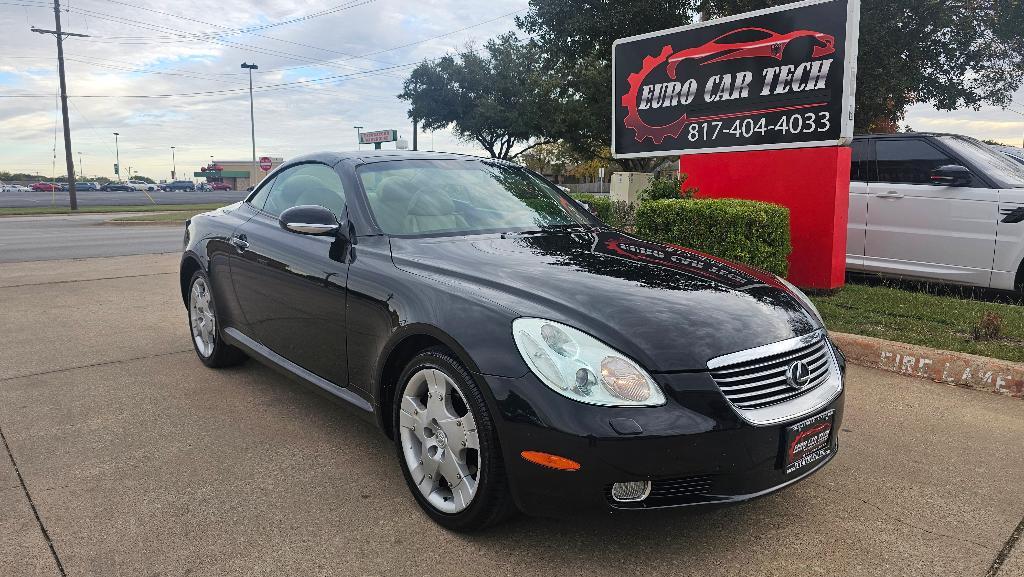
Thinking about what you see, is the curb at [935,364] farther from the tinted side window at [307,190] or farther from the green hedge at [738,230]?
the tinted side window at [307,190]

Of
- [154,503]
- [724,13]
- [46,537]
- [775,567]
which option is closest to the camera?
[775,567]

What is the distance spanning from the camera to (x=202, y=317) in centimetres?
513

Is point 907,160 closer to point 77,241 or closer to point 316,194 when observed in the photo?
point 316,194

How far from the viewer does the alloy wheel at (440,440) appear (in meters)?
2.67

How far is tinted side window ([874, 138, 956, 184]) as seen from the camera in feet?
23.9

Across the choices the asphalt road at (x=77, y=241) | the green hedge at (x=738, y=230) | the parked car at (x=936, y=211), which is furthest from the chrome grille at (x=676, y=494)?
the asphalt road at (x=77, y=241)

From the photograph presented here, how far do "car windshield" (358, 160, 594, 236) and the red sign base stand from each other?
3.75 m

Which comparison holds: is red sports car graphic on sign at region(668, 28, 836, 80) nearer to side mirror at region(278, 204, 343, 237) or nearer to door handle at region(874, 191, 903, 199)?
door handle at region(874, 191, 903, 199)

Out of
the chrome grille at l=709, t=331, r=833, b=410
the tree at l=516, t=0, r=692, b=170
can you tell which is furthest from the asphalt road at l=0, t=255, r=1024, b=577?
the tree at l=516, t=0, r=692, b=170

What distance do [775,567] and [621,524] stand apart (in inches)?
22.4

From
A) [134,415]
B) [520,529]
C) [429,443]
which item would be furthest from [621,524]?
[134,415]

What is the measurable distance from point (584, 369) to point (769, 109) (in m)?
5.90

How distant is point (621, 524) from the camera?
282 centimetres

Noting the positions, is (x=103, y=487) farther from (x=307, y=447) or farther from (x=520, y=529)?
(x=520, y=529)
